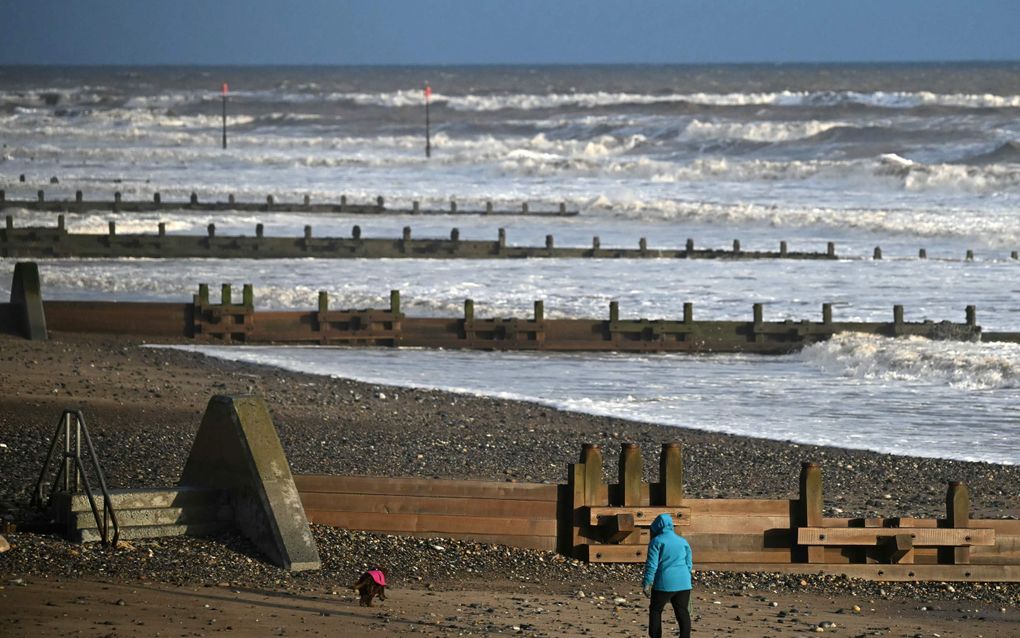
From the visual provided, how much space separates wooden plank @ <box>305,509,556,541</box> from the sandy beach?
106 millimetres

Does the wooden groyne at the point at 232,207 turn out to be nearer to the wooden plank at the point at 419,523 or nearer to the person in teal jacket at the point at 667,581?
the wooden plank at the point at 419,523

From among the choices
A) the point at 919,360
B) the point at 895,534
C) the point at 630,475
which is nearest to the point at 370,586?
the point at 630,475

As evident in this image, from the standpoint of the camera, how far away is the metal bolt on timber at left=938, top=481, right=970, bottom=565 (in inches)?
459

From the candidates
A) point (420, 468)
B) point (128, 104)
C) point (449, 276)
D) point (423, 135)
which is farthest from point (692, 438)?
point (128, 104)

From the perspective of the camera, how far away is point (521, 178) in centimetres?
7462

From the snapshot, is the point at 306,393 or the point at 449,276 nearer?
the point at 306,393

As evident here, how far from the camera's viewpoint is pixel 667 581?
9328 millimetres

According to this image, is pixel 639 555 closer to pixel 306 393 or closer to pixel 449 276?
pixel 306 393

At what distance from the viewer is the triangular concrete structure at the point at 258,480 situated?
10727 mm

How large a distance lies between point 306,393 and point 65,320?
5678mm

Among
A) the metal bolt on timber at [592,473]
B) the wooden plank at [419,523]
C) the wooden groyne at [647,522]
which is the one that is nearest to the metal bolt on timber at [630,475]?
the wooden groyne at [647,522]

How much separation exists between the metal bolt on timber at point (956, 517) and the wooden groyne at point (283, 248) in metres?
25.0

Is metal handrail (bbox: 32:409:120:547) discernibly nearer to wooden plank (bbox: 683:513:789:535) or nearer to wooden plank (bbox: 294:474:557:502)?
wooden plank (bbox: 294:474:557:502)

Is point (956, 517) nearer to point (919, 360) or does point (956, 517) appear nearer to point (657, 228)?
point (919, 360)
